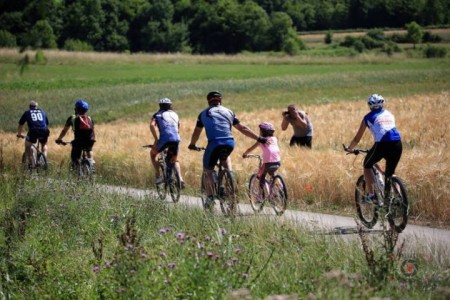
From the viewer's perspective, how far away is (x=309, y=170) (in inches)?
594

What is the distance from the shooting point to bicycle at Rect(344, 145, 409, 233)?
34.7 feet

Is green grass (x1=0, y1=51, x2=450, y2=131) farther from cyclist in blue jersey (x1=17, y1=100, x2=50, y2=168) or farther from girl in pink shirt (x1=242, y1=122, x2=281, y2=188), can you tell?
girl in pink shirt (x1=242, y1=122, x2=281, y2=188)

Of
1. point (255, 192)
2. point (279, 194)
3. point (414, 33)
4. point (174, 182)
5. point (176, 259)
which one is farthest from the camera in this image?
point (414, 33)

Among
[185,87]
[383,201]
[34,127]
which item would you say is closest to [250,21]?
[185,87]

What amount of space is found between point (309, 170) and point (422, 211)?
2.97m

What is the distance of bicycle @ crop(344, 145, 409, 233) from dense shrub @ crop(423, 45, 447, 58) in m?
73.1

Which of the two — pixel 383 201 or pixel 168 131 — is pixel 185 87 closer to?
pixel 168 131

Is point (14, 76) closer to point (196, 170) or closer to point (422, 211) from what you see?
point (422, 211)

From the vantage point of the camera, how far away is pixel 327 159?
616 inches

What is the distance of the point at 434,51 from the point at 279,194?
73376mm

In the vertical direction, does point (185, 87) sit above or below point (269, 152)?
below

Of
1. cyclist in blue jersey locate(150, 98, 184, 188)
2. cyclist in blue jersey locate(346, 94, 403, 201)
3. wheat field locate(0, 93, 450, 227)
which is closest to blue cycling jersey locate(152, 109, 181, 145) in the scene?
cyclist in blue jersey locate(150, 98, 184, 188)

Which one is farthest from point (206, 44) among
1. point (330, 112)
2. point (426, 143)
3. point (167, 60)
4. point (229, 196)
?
point (229, 196)

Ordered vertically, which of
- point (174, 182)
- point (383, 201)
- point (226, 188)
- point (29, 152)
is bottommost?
point (29, 152)
